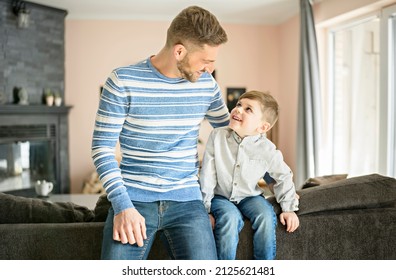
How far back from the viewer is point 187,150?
49.2 inches

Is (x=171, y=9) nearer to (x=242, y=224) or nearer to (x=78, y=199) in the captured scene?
(x=78, y=199)

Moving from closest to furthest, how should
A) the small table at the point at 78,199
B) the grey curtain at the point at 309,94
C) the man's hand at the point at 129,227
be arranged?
the man's hand at the point at 129,227, the small table at the point at 78,199, the grey curtain at the point at 309,94

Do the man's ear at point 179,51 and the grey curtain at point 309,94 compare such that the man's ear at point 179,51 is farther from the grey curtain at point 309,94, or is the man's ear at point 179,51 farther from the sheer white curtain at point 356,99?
the grey curtain at point 309,94

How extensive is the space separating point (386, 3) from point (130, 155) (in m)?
2.67

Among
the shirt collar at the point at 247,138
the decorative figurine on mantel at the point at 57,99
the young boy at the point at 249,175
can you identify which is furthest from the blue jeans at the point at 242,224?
the decorative figurine on mantel at the point at 57,99

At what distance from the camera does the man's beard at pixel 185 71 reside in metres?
1.19

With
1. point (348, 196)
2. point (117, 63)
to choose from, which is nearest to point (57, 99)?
point (117, 63)

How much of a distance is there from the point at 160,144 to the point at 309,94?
119 inches

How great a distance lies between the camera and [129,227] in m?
1.12

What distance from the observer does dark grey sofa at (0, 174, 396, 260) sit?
1322 mm

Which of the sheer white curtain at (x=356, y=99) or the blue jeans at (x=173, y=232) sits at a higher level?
the sheer white curtain at (x=356, y=99)

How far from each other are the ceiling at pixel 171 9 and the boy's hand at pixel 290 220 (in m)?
3.11

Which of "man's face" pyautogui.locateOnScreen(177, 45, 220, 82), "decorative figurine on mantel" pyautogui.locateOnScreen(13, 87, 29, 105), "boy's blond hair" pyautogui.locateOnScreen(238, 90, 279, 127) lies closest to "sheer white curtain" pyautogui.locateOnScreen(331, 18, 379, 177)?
"boy's blond hair" pyautogui.locateOnScreen(238, 90, 279, 127)
